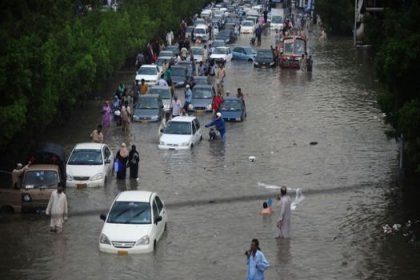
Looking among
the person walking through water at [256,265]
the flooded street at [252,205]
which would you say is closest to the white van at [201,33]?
the flooded street at [252,205]

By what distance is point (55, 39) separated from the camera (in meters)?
44.1

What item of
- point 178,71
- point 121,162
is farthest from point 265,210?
point 178,71

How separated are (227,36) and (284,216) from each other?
61.4 m

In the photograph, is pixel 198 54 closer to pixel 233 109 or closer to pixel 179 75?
pixel 179 75

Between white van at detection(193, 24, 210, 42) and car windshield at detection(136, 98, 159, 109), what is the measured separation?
128ft

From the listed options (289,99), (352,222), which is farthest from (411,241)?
(289,99)

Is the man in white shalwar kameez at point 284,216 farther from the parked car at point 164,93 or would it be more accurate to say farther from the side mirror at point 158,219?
the parked car at point 164,93

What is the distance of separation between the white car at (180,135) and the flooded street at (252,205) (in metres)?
0.39

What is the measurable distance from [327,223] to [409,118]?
12.8 ft

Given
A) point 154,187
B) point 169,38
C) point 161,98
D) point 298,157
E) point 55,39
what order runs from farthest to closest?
point 169,38 → point 161,98 → point 55,39 → point 298,157 → point 154,187

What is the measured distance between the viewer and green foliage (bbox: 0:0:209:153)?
3300 cm

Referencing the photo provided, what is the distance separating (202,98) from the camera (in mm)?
51188

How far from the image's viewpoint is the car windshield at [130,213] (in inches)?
1041

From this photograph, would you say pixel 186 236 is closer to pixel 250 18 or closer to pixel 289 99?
pixel 289 99
